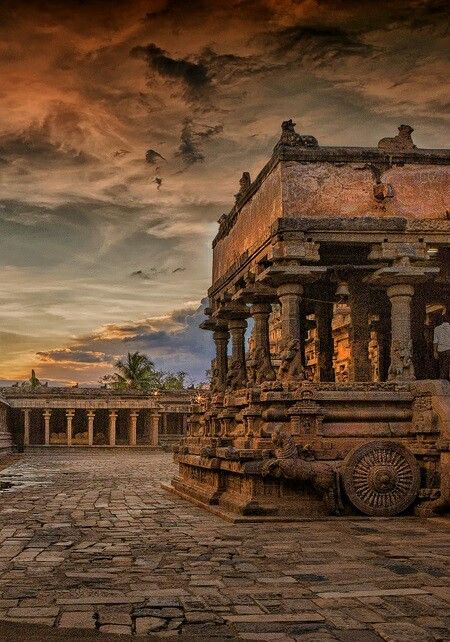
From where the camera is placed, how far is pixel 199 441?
1803cm

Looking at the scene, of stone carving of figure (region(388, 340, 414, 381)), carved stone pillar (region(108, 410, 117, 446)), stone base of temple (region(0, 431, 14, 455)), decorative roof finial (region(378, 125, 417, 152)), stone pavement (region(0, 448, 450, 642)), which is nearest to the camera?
stone pavement (region(0, 448, 450, 642))

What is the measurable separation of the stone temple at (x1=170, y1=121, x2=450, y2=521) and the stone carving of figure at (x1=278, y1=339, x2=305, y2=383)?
0.03 meters

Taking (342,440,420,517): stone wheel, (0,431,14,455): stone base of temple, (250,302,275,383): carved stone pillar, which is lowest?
(0,431,14,455): stone base of temple

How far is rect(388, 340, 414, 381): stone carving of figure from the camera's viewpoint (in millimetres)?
14602

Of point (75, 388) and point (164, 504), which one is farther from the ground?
point (75, 388)

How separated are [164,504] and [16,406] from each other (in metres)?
37.2

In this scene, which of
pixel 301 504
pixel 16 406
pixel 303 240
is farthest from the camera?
pixel 16 406

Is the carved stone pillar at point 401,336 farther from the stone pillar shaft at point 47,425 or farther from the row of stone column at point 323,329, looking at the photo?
the stone pillar shaft at point 47,425

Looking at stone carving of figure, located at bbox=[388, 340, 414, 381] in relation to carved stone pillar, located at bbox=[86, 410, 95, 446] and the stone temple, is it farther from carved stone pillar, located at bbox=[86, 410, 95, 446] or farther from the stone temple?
carved stone pillar, located at bbox=[86, 410, 95, 446]

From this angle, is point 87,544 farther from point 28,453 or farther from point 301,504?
→ point 28,453

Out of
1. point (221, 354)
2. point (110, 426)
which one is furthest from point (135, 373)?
point (221, 354)

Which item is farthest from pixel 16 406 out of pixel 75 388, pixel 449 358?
pixel 449 358

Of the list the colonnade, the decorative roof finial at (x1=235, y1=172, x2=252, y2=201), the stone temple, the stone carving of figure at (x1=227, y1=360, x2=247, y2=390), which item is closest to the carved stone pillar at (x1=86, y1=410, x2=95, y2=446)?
the colonnade

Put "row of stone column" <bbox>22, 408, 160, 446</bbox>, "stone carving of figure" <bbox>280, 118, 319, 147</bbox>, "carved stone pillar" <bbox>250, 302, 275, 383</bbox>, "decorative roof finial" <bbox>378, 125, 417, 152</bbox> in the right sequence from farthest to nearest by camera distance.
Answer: "row of stone column" <bbox>22, 408, 160, 446</bbox>
"carved stone pillar" <bbox>250, 302, 275, 383</bbox>
"decorative roof finial" <bbox>378, 125, 417, 152</bbox>
"stone carving of figure" <bbox>280, 118, 319, 147</bbox>
